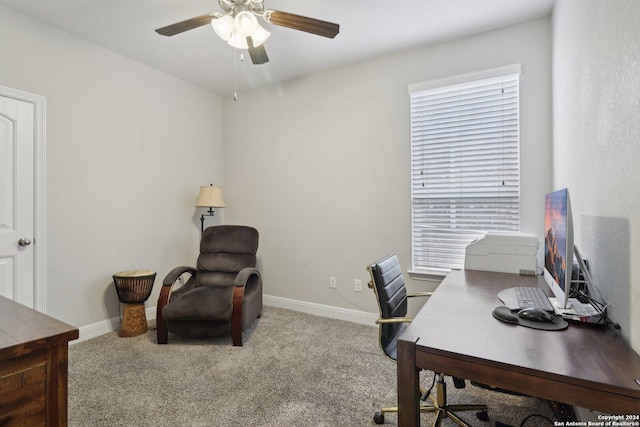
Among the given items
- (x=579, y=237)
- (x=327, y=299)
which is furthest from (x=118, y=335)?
Result: (x=579, y=237)

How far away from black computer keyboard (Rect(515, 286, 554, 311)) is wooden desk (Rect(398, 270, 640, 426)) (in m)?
0.20

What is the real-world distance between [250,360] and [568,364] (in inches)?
82.2

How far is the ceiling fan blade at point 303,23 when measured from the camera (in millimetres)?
1871

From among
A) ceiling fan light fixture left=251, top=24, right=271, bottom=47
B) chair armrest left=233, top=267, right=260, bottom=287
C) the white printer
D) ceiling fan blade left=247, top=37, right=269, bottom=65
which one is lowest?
chair armrest left=233, top=267, right=260, bottom=287

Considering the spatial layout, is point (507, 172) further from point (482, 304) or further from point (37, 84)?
point (37, 84)

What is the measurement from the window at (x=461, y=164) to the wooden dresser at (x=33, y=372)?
261cm

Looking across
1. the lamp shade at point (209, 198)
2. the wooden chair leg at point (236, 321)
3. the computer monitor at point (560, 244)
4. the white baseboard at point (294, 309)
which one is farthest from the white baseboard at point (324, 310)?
the computer monitor at point (560, 244)

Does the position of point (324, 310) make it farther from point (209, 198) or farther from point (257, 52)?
point (257, 52)

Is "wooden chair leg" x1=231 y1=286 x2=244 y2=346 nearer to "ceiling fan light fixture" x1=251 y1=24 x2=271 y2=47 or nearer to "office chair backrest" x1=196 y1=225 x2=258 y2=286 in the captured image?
"office chair backrest" x1=196 y1=225 x2=258 y2=286

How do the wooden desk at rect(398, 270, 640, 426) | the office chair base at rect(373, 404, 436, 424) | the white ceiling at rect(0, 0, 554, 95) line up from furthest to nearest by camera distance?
1. the white ceiling at rect(0, 0, 554, 95)
2. the office chair base at rect(373, 404, 436, 424)
3. the wooden desk at rect(398, 270, 640, 426)

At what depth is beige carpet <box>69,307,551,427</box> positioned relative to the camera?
5.74ft

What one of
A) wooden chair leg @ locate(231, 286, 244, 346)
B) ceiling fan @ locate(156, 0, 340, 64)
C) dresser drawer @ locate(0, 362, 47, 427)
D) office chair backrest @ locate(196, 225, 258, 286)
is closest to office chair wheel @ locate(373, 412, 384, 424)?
wooden chair leg @ locate(231, 286, 244, 346)

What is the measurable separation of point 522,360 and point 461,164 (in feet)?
6.99

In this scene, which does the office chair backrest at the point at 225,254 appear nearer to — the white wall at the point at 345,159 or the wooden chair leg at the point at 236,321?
the white wall at the point at 345,159
